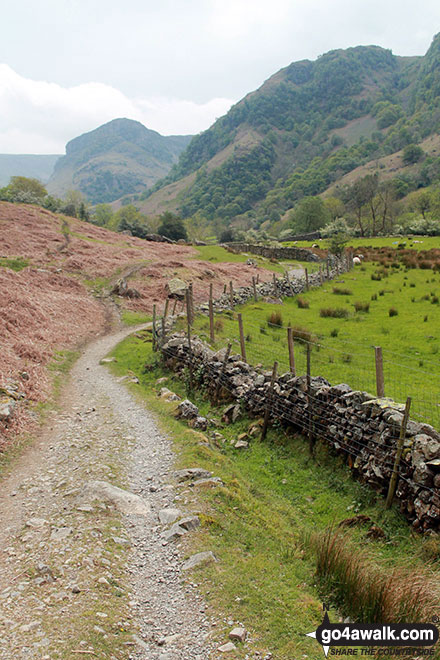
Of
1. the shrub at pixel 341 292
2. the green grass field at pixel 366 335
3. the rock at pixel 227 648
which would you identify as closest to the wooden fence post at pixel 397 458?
the green grass field at pixel 366 335

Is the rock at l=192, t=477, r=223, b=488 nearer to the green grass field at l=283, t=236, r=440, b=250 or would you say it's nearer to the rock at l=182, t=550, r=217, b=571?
the rock at l=182, t=550, r=217, b=571

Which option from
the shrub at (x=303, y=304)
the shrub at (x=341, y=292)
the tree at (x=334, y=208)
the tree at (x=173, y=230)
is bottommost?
the shrub at (x=303, y=304)

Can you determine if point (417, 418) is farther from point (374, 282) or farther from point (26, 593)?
point (374, 282)

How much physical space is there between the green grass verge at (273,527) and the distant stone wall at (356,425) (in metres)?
0.38

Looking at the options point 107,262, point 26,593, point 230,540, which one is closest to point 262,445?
point 230,540

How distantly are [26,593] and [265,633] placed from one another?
3.19 m

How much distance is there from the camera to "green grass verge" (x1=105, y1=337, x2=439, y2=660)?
5211 millimetres

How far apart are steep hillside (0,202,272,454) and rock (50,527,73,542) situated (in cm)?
413

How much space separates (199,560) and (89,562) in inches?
65.1

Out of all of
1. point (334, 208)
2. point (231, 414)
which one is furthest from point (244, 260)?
point (334, 208)

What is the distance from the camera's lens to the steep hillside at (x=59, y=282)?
16.0 metres

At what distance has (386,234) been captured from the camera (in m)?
82.2

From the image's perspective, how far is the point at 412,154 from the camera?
6988 inches

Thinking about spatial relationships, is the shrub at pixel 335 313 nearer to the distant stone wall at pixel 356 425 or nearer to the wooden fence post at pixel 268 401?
the distant stone wall at pixel 356 425
